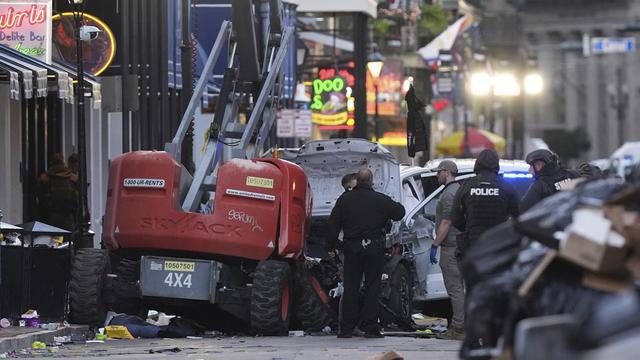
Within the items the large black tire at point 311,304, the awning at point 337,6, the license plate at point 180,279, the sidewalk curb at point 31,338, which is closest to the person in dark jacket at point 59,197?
the large black tire at point 311,304

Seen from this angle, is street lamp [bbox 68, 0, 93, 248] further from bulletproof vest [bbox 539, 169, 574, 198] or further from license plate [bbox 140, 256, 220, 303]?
bulletproof vest [bbox 539, 169, 574, 198]

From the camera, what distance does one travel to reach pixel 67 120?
1236 inches

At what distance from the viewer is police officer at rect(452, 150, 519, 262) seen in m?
16.5

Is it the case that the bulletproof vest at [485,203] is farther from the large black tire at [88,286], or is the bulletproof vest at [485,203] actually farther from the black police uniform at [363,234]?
the large black tire at [88,286]

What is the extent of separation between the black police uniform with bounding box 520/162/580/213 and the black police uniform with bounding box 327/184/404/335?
1420mm

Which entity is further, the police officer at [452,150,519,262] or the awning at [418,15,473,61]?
the awning at [418,15,473,61]

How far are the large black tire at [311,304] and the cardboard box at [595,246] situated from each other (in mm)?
10389

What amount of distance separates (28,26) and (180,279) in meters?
8.01

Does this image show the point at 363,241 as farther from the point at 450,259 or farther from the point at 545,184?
the point at 545,184

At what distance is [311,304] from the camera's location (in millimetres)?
18609

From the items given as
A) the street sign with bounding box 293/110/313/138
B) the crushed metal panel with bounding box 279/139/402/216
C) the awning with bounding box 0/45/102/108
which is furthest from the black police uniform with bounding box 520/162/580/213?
the street sign with bounding box 293/110/313/138

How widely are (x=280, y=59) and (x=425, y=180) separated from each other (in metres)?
2.51

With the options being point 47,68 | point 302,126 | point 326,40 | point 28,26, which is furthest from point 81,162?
point 326,40

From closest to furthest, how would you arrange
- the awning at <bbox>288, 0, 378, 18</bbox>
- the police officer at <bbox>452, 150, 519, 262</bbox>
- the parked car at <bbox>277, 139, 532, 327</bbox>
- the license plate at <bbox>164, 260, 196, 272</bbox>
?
the police officer at <bbox>452, 150, 519, 262</bbox>
the license plate at <bbox>164, 260, 196, 272</bbox>
the parked car at <bbox>277, 139, 532, 327</bbox>
the awning at <bbox>288, 0, 378, 18</bbox>
